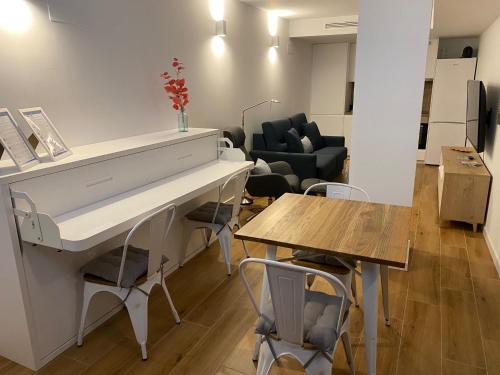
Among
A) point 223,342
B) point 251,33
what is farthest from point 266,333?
point 251,33

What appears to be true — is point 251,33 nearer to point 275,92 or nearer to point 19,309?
point 275,92

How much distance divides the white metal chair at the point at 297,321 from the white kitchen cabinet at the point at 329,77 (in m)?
6.33

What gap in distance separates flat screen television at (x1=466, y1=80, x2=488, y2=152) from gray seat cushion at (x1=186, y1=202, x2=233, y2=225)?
294 centimetres

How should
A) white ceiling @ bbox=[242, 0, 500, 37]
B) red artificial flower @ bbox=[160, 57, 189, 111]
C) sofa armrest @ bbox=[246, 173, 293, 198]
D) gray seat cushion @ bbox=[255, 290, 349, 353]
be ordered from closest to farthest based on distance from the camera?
1. gray seat cushion @ bbox=[255, 290, 349, 353]
2. red artificial flower @ bbox=[160, 57, 189, 111]
3. sofa armrest @ bbox=[246, 173, 293, 198]
4. white ceiling @ bbox=[242, 0, 500, 37]

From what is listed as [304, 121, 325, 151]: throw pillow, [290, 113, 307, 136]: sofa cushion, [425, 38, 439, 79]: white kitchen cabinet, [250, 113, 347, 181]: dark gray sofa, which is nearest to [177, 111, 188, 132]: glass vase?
[250, 113, 347, 181]: dark gray sofa

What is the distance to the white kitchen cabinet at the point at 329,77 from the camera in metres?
7.44

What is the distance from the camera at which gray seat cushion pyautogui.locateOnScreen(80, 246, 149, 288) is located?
209 centimetres

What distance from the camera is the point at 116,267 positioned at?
7.05 feet

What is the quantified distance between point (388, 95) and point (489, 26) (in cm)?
356

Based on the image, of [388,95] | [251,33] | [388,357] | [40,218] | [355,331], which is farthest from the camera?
[251,33]

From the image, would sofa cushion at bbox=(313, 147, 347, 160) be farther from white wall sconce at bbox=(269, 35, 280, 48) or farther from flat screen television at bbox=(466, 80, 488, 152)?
flat screen television at bbox=(466, 80, 488, 152)

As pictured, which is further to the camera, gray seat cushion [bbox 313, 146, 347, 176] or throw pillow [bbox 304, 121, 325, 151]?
throw pillow [bbox 304, 121, 325, 151]

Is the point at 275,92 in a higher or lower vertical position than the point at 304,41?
lower

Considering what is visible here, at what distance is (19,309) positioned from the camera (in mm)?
1980
